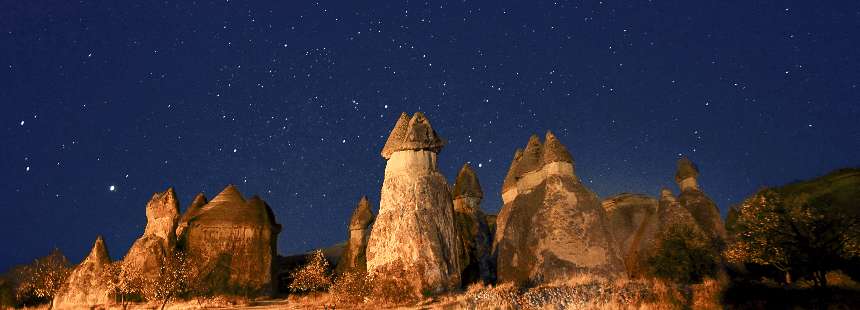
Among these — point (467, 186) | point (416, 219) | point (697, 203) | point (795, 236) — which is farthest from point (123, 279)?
point (697, 203)

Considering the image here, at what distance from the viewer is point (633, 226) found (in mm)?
28844

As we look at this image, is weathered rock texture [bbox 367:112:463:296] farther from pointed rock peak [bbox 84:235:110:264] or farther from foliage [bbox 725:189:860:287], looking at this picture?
pointed rock peak [bbox 84:235:110:264]

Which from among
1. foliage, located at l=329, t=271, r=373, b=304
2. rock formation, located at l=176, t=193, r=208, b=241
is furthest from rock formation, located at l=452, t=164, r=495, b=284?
rock formation, located at l=176, t=193, r=208, b=241

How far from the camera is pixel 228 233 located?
83.4 ft

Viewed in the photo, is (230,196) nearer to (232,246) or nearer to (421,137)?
(232,246)

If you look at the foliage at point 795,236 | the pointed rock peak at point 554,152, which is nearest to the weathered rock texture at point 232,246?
the pointed rock peak at point 554,152

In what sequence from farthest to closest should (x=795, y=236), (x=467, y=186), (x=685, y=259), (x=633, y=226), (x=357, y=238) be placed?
(x=357, y=238) → (x=467, y=186) → (x=633, y=226) → (x=685, y=259) → (x=795, y=236)

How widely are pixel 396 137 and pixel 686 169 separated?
64.0 ft

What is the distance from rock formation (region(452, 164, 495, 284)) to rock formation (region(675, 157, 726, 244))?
10.9m

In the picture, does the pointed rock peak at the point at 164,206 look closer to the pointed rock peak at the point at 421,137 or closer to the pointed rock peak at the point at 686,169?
the pointed rock peak at the point at 421,137

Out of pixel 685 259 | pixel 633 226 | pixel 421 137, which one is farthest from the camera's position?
pixel 633 226

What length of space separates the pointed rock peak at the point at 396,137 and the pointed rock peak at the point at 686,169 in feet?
61.1

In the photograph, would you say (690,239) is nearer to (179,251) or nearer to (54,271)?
(179,251)

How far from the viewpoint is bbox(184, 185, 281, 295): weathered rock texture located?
962 inches
